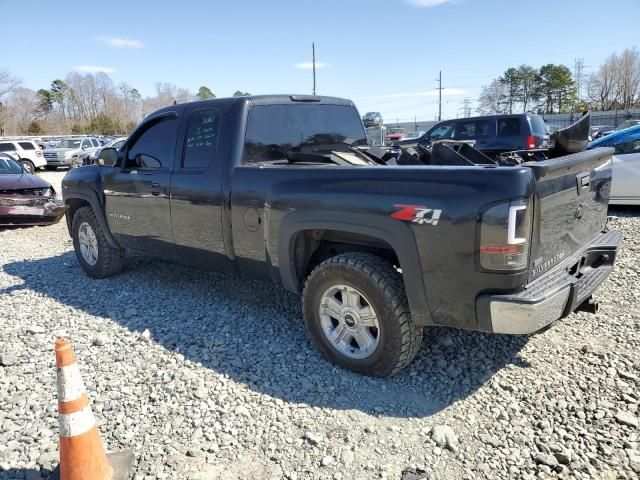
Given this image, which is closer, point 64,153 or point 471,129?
point 471,129

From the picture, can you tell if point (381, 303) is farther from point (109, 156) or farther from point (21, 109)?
point (21, 109)

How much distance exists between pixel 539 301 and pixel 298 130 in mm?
2625

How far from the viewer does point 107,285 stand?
5695 millimetres

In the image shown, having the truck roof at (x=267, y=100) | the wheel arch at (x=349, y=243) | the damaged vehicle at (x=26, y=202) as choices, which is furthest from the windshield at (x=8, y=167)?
the wheel arch at (x=349, y=243)

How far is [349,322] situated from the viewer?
135 inches

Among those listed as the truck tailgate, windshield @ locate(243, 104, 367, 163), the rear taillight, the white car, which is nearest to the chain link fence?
the white car

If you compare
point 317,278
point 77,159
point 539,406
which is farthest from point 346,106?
point 77,159

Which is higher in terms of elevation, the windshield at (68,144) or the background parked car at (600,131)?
the windshield at (68,144)

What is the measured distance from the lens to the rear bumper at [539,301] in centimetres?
267

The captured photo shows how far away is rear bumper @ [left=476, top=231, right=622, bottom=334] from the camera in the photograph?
8.75ft

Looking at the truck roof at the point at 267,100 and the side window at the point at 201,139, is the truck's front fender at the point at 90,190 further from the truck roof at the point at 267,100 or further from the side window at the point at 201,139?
the side window at the point at 201,139

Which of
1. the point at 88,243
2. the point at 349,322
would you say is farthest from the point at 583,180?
the point at 88,243

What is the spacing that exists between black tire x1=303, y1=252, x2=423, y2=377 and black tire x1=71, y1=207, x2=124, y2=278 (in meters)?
3.30

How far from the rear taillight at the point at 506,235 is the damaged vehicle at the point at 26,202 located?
8675 mm
